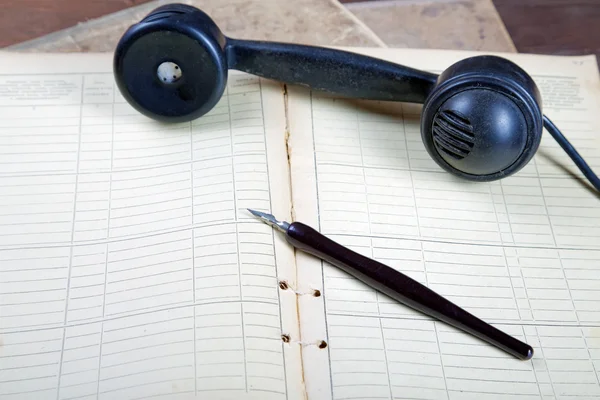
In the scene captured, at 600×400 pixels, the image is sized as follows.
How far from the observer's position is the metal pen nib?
0.69 m

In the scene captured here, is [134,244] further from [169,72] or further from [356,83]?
[356,83]

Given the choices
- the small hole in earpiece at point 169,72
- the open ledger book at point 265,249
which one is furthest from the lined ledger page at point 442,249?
the small hole in earpiece at point 169,72

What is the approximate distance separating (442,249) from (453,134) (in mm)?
116

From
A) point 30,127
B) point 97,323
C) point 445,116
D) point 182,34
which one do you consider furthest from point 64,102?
point 445,116

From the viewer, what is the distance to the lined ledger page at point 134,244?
620 mm

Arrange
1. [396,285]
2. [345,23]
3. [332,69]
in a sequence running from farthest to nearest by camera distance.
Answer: [345,23], [332,69], [396,285]

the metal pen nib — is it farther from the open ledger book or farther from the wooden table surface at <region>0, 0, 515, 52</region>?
the wooden table surface at <region>0, 0, 515, 52</region>

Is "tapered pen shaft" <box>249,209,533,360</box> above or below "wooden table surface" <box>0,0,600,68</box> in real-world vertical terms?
below

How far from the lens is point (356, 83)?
2.55ft

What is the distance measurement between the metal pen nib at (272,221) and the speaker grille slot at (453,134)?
0.18 meters

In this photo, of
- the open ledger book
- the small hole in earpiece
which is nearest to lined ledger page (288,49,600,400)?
the open ledger book

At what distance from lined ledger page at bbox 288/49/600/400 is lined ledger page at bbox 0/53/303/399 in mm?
38

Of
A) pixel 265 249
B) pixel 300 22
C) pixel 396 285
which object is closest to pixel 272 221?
pixel 265 249

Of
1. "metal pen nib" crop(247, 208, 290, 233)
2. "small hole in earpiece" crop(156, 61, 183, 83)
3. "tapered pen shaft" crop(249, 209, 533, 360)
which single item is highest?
"small hole in earpiece" crop(156, 61, 183, 83)
